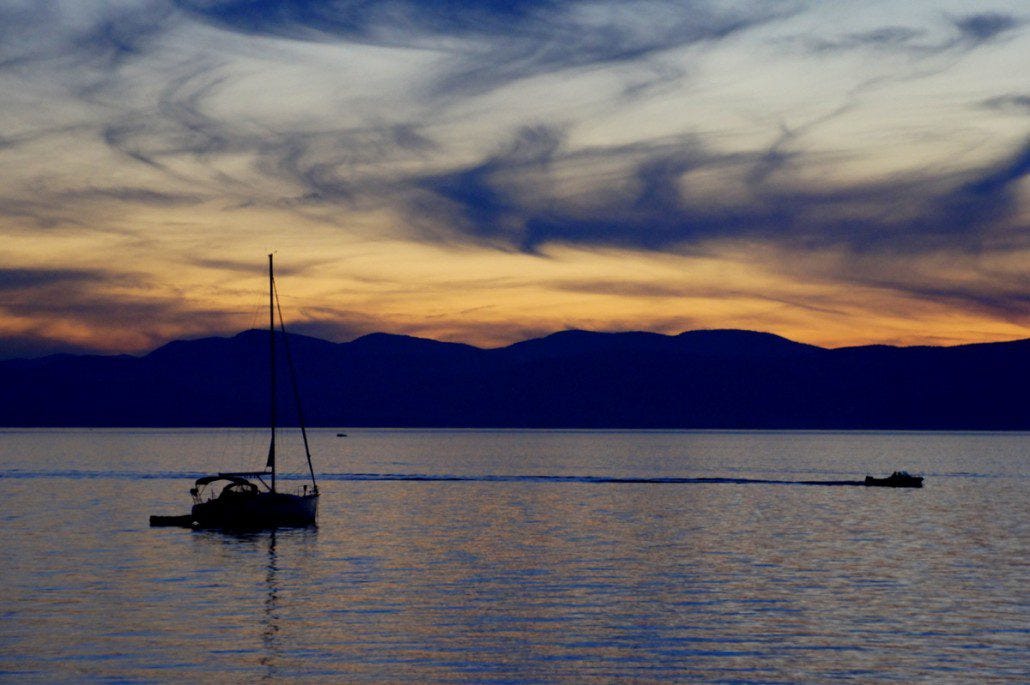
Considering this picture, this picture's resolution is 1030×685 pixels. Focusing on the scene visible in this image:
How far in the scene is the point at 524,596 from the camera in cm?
5128

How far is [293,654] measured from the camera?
3881 centimetres

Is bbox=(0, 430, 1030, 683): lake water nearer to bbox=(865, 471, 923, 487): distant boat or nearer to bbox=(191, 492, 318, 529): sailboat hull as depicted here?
bbox=(191, 492, 318, 529): sailboat hull

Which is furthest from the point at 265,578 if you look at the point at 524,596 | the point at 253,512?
the point at 253,512

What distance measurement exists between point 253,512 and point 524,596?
37417 millimetres

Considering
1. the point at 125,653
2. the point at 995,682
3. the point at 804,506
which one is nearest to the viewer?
the point at 995,682

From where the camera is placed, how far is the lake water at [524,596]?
3744 centimetres

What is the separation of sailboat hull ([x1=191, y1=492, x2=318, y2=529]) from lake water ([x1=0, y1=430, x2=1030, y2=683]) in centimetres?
125

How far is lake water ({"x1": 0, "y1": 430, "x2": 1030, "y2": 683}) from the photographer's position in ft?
123

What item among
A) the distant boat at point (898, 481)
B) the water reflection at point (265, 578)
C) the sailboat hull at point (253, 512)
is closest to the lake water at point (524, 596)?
the water reflection at point (265, 578)

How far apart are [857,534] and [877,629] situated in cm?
3922

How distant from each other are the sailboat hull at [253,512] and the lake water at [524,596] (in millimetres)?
1254

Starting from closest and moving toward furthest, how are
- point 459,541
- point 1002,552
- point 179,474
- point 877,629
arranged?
point 877,629, point 1002,552, point 459,541, point 179,474

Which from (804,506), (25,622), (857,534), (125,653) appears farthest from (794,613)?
(804,506)

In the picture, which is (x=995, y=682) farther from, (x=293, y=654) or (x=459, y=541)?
(x=459, y=541)
